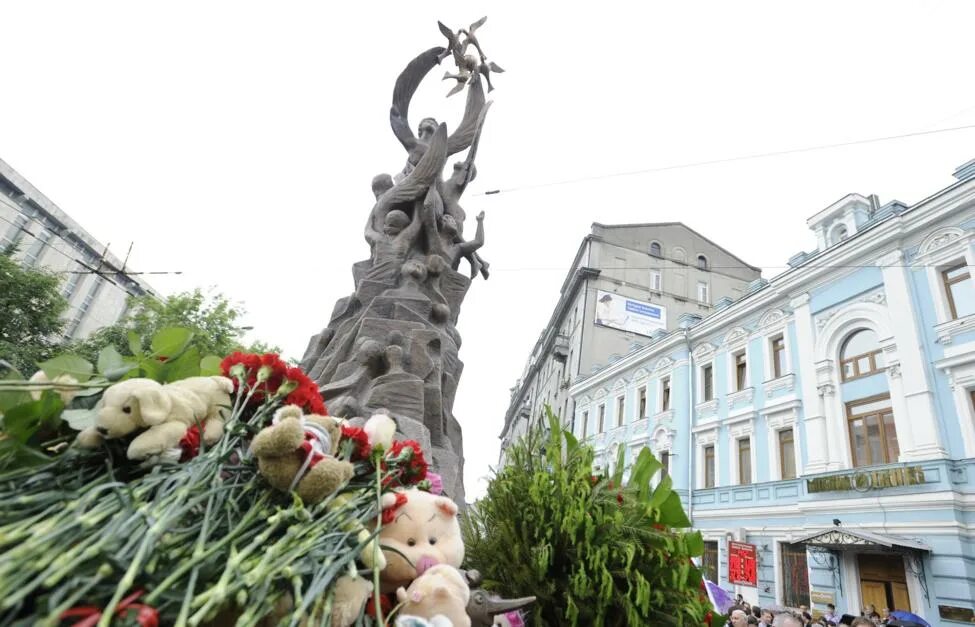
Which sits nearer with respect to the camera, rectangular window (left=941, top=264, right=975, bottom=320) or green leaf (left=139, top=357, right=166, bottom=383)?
green leaf (left=139, top=357, right=166, bottom=383)

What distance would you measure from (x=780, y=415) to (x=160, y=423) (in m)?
14.6

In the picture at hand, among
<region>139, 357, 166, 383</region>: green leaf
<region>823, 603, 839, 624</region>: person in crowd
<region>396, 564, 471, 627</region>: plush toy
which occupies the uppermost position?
<region>139, 357, 166, 383</region>: green leaf

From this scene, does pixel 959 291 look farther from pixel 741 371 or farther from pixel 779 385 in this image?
pixel 741 371

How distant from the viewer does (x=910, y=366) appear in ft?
34.4

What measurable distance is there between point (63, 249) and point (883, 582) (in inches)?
1514

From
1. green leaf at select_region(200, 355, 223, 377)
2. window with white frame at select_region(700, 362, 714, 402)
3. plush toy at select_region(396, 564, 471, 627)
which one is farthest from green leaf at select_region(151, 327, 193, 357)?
window with white frame at select_region(700, 362, 714, 402)

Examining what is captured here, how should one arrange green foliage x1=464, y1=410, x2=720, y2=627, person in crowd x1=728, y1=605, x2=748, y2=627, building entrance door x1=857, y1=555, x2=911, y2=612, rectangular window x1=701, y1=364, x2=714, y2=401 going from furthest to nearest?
rectangular window x1=701, y1=364, x2=714, y2=401
building entrance door x1=857, y1=555, x2=911, y2=612
person in crowd x1=728, y1=605, x2=748, y2=627
green foliage x1=464, y1=410, x2=720, y2=627

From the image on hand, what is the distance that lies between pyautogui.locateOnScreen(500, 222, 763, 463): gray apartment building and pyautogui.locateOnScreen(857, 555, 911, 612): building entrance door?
11670mm

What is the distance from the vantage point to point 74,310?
33.1 m

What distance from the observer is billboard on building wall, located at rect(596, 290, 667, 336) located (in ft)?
77.0

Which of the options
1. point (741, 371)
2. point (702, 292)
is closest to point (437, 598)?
point (741, 371)

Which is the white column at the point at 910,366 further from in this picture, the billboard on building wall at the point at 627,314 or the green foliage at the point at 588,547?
the billboard on building wall at the point at 627,314

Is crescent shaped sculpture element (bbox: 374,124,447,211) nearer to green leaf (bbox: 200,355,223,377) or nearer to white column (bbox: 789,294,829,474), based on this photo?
green leaf (bbox: 200,355,223,377)

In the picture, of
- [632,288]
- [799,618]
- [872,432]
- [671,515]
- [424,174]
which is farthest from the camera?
[632,288]
